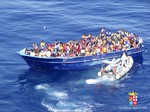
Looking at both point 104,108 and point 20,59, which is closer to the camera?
point 104,108

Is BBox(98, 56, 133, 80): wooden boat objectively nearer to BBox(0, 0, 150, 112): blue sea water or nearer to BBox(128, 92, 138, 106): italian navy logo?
BBox(0, 0, 150, 112): blue sea water

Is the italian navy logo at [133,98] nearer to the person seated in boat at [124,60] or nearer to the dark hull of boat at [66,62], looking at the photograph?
the person seated in boat at [124,60]

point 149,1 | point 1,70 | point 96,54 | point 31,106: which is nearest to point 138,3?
point 149,1

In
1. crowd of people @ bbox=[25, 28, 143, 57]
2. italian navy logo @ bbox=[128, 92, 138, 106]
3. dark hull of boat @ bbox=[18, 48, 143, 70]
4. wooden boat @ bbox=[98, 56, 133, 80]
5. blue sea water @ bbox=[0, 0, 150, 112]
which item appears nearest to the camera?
italian navy logo @ bbox=[128, 92, 138, 106]

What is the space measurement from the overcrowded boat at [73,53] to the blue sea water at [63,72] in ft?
3.40

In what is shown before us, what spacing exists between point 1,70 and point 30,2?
28228mm

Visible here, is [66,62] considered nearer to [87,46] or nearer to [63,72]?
[63,72]

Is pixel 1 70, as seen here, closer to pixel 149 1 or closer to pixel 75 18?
pixel 75 18

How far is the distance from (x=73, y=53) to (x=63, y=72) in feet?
9.38

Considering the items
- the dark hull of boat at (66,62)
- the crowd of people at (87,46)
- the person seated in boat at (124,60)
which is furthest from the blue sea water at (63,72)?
the crowd of people at (87,46)

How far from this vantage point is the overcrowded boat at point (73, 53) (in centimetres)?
5662

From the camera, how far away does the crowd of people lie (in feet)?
188

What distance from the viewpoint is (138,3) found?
83.4 m

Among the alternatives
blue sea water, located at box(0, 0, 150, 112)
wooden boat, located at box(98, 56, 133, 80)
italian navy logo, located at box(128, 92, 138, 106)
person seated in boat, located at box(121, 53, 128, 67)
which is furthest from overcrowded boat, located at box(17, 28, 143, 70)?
italian navy logo, located at box(128, 92, 138, 106)
